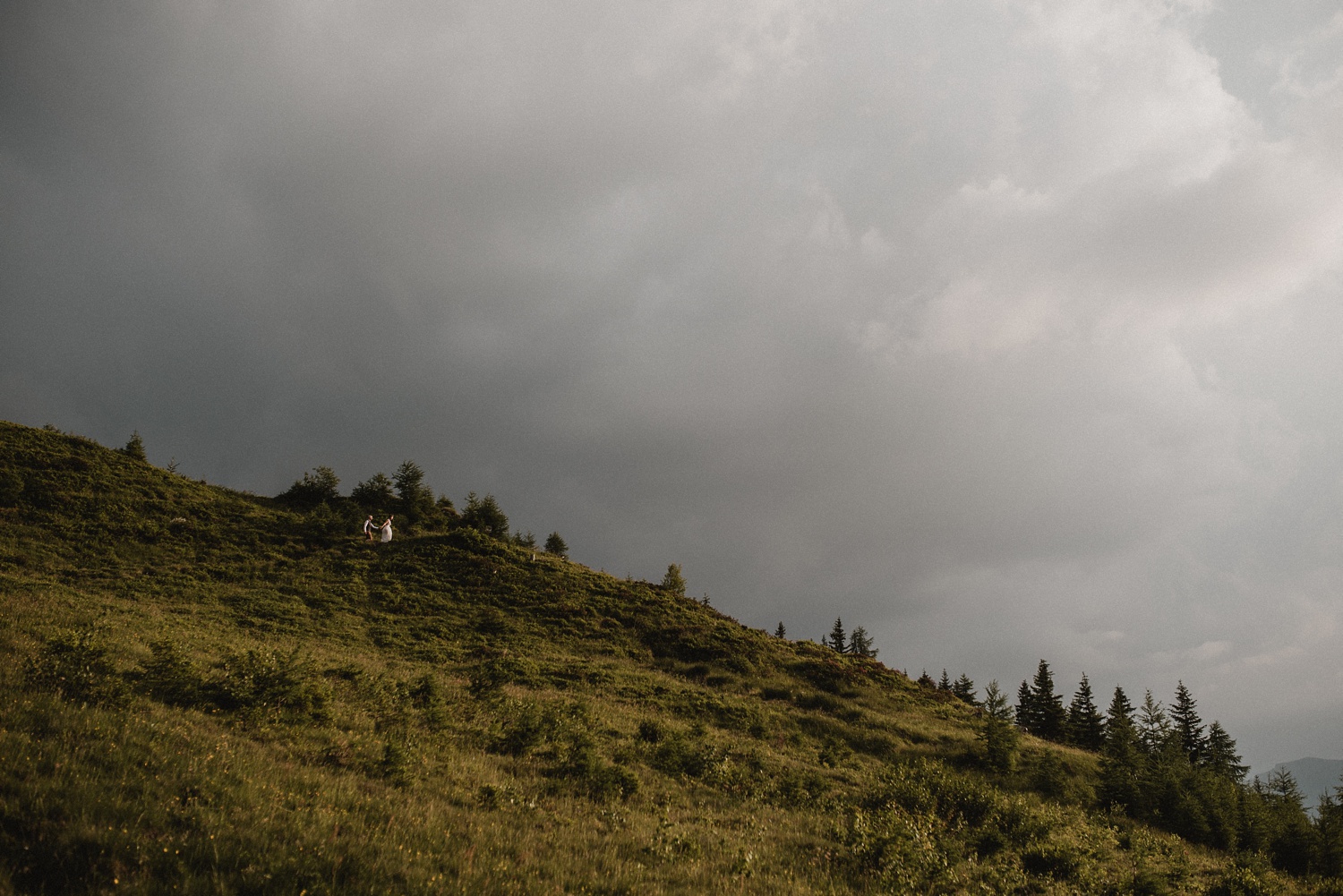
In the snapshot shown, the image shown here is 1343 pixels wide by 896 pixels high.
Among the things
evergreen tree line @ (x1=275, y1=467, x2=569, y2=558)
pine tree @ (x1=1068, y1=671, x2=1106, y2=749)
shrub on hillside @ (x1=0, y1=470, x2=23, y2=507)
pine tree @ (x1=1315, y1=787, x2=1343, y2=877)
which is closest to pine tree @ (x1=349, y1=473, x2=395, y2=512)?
evergreen tree line @ (x1=275, y1=467, x2=569, y2=558)

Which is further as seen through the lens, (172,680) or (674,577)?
(674,577)

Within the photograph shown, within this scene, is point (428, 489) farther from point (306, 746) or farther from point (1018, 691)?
point (1018, 691)

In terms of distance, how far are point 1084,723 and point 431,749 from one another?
87.9 metres

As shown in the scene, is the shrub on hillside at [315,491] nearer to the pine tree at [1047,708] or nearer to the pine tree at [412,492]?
the pine tree at [412,492]

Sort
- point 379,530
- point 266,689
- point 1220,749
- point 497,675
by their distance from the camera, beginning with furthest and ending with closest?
1. point 1220,749
2. point 379,530
3. point 497,675
4. point 266,689

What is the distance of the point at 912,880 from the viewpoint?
11281mm

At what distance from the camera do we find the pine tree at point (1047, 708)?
75.1 metres

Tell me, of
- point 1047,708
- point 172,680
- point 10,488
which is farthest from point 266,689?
point 1047,708

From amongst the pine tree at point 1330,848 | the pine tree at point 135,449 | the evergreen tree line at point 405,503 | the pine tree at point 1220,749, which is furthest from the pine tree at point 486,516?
the pine tree at point 1220,749

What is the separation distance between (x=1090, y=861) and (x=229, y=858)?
759 inches

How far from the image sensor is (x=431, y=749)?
14.7 meters

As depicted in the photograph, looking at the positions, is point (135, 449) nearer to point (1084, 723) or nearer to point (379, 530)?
point (379, 530)

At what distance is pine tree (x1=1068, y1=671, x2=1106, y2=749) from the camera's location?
A: 73062mm

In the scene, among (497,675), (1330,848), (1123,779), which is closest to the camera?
(1330,848)
